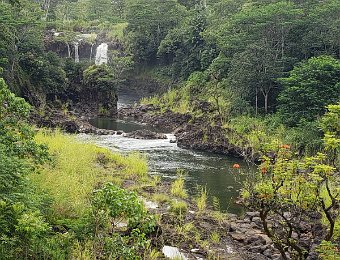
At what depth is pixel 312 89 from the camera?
27.6m

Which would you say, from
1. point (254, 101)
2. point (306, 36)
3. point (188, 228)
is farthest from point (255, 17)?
point (188, 228)

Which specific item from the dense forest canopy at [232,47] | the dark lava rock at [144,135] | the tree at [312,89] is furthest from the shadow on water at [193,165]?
the dense forest canopy at [232,47]

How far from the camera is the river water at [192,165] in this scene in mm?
19048

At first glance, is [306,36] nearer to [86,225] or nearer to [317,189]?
[317,189]

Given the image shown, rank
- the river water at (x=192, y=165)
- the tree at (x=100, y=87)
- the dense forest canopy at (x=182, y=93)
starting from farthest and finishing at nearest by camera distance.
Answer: the tree at (x=100, y=87), the river water at (x=192, y=165), the dense forest canopy at (x=182, y=93)

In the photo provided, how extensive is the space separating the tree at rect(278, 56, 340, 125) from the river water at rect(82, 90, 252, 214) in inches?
226

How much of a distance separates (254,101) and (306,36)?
21.4 ft

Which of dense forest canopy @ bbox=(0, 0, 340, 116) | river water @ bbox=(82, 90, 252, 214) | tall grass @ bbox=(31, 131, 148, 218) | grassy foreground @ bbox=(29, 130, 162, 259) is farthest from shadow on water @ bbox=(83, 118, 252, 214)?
dense forest canopy @ bbox=(0, 0, 340, 116)

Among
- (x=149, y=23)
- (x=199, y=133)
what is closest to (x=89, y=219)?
(x=199, y=133)

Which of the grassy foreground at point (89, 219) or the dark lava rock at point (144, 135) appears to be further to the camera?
the dark lava rock at point (144, 135)

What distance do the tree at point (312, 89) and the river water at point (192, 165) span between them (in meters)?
5.73

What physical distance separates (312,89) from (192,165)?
9612mm

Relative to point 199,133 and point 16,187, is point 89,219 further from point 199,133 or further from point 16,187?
point 199,133

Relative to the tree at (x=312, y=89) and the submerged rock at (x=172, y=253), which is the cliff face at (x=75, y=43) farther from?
the submerged rock at (x=172, y=253)
